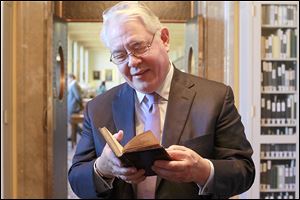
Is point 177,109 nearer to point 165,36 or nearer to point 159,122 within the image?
point 159,122

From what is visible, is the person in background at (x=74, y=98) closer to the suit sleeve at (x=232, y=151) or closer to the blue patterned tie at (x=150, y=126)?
the blue patterned tie at (x=150, y=126)

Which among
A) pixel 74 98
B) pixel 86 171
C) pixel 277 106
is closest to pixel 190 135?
pixel 86 171

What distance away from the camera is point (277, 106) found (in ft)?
11.7

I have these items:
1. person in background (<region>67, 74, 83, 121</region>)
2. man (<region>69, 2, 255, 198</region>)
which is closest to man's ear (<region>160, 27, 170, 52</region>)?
man (<region>69, 2, 255, 198</region>)

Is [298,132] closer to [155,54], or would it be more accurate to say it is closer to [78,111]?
[155,54]

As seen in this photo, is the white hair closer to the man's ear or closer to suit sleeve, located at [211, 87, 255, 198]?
the man's ear

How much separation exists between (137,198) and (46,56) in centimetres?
262

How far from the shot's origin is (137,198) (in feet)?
4.12

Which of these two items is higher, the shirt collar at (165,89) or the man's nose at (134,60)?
the man's nose at (134,60)

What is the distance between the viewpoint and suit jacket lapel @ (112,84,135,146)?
124cm

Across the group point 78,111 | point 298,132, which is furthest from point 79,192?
point 78,111

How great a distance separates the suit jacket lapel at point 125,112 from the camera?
124cm

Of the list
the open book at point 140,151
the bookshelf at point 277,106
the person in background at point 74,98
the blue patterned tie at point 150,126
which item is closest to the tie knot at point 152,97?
the blue patterned tie at point 150,126

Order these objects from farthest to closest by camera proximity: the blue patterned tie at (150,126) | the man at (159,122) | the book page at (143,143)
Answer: the blue patterned tie at (150,126)
the man at (159,122)
the book page at (143,143)
